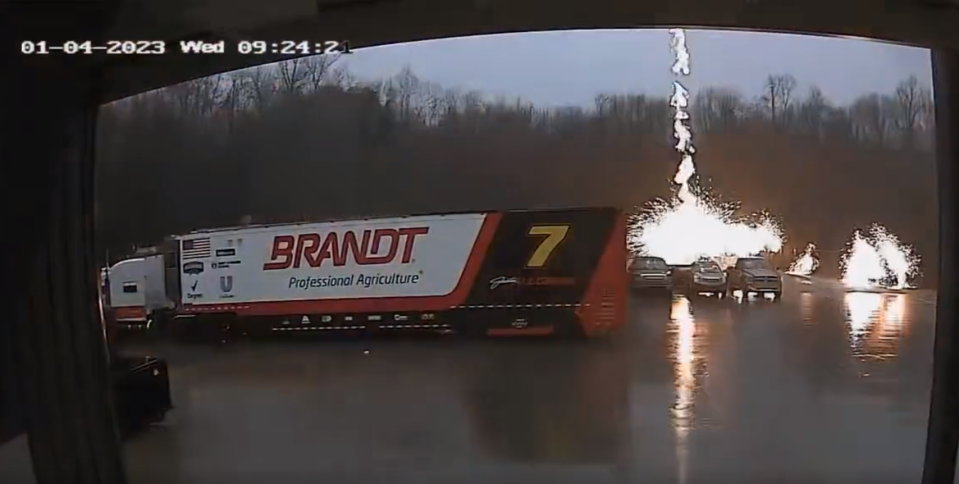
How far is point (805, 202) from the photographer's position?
4.57 metres

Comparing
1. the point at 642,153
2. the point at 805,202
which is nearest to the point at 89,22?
the point at 642,153

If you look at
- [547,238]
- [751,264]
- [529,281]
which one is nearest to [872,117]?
[751,264]

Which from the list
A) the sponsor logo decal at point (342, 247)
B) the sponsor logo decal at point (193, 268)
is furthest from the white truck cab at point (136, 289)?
the sponsor logo decal at point (342, 247)

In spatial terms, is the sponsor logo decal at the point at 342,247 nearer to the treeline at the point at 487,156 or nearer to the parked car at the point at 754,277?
the treeline at the point at 487,156

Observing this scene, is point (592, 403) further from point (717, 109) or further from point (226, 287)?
point (226, 287)

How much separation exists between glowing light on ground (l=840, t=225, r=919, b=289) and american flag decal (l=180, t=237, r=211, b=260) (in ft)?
11.1

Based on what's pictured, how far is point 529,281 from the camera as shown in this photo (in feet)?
17.5

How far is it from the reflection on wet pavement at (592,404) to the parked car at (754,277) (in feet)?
0.31

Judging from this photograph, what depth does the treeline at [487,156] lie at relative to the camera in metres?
3.90

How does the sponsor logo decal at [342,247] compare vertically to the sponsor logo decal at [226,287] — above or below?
above

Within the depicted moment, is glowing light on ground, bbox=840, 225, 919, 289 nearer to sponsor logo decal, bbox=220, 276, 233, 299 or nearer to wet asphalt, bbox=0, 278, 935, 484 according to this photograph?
wet asphalt, bbox=0, 278, 935, 484

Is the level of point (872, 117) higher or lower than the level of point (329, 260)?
higher

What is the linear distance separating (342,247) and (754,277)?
2270 mm

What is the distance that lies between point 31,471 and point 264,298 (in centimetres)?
232
